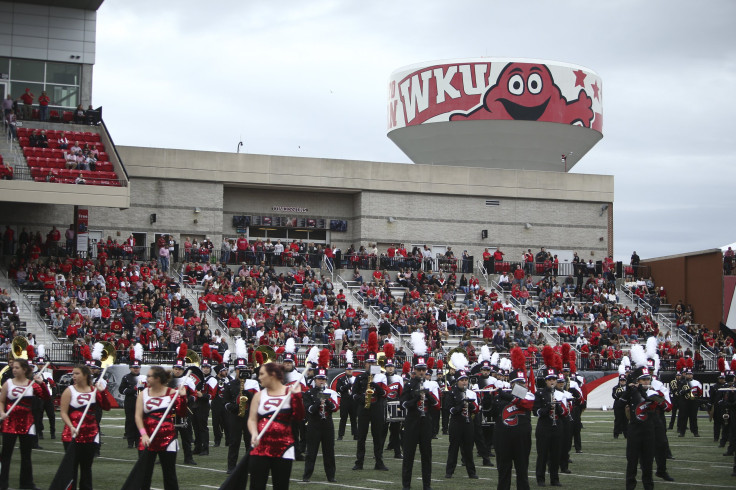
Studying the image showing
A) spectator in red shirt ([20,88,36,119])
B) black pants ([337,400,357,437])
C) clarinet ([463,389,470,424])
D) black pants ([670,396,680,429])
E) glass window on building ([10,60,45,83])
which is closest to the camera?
clarinet ([463,389,470,424])

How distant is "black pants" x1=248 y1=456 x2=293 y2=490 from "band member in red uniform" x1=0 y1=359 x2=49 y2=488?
446cm

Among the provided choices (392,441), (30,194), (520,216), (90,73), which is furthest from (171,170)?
(392,441)

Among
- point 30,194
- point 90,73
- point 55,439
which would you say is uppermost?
point 90,73

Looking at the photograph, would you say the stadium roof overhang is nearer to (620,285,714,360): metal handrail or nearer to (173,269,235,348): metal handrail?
(173,269,235,348): metal handrail

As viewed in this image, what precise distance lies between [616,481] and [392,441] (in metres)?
4.91

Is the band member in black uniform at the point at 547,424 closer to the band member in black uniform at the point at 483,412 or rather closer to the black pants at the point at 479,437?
the band member in black uniform at the point at 483,412

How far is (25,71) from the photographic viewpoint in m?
39.2

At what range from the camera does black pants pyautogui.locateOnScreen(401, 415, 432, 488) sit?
1359cm

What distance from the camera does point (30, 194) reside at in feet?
104

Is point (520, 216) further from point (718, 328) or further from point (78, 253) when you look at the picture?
point (78, 253)

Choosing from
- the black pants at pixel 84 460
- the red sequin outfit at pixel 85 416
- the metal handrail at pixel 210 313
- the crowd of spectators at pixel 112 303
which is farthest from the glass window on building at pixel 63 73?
the black pants at pixel 84 460

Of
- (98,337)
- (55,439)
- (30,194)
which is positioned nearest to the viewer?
(55,439)

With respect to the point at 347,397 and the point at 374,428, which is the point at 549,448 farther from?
the point at 347,397

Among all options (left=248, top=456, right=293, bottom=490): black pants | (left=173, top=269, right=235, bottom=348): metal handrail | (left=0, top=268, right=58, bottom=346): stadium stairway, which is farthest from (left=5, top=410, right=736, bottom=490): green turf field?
(left=173, top=269, right=235, bottom=348): metal handrail
